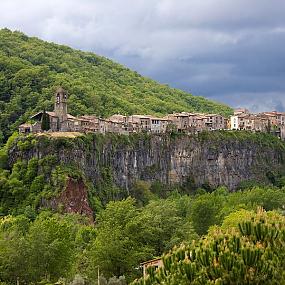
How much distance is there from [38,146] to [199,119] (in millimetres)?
58226

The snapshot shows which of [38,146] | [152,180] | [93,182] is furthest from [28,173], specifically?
[152,180]

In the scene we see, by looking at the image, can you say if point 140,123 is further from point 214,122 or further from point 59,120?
point 59,120

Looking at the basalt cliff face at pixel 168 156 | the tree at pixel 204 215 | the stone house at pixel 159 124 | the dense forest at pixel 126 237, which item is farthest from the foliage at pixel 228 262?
the stone house at pixel 159 124

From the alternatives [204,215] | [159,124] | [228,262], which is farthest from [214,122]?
[228,262]

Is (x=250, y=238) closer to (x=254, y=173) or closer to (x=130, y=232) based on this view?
(x=130, y=232)

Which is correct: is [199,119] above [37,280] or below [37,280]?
above

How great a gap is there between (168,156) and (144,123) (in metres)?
11.5

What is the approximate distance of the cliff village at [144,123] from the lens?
13575 cm

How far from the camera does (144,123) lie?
162 m

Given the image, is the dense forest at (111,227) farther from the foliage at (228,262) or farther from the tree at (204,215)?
the tree at (204,215)

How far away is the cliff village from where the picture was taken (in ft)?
445

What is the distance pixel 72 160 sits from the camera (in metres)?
124

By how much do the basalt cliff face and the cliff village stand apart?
468cm

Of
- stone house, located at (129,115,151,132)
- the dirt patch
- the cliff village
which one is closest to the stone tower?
the cliff village
